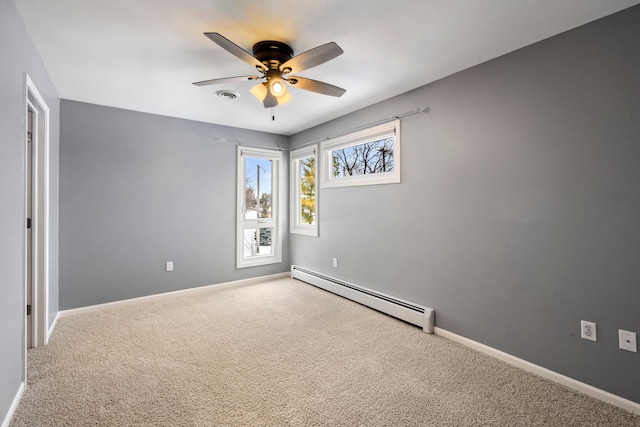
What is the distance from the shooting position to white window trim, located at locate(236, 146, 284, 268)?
4.57 metres

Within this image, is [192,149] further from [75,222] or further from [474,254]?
[474,254]

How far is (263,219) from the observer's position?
4.87 metres

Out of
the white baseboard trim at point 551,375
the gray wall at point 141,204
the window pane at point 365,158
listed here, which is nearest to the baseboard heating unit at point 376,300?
the white baseboard trim at point 551,375

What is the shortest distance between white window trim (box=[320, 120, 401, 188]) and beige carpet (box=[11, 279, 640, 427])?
1600 mm

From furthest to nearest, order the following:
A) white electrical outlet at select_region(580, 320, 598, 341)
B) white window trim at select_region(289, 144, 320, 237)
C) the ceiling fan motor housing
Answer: white window trim at select_region(289, 144, 320, 237), the ceiling fan motor housing, white electrical outlet at select_region(580, 320, 598, 341)

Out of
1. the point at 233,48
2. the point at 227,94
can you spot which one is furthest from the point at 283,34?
the point at 227,94

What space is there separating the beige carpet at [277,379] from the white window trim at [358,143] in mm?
1600

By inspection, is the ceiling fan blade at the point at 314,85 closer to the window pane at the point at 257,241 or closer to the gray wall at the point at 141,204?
the gray wall at the point at 141,204

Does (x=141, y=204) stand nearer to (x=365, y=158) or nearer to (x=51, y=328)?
(x=51, y=328)

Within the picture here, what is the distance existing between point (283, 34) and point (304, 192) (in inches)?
119

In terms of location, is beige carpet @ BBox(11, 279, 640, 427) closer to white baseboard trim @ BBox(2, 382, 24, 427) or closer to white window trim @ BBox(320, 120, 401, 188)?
white baseboard trim @ BBox(2, 382, 24, 427)

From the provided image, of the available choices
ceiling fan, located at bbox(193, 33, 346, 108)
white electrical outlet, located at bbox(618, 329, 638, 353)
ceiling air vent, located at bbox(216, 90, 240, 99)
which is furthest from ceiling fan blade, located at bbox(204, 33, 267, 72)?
white electrical outlet, located at bbox(618, 329, 638, 353)

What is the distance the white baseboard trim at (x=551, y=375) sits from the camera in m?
1.81

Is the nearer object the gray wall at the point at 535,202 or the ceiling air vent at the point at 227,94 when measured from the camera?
the gray wall at the point at 535,202
